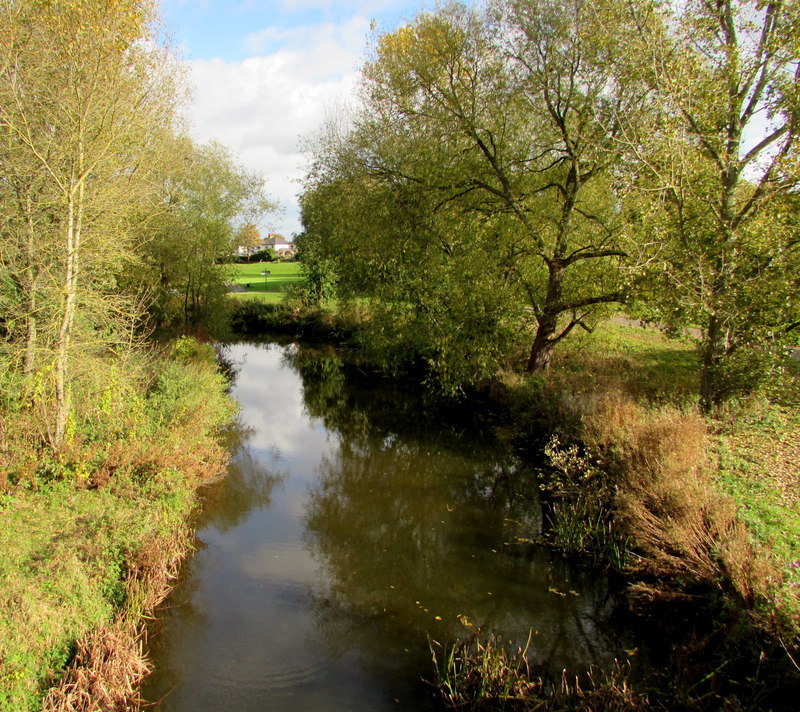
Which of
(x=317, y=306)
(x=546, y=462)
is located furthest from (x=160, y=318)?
(x=546, y=462)

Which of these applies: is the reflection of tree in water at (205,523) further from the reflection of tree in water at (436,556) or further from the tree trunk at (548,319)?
the tree trunk at (548,319)

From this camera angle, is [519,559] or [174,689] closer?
[174,689]

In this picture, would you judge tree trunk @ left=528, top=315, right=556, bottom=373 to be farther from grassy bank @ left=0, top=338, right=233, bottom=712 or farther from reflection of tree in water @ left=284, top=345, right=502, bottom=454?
grassy bank @ left=0, top=338, right=233, bottom=712

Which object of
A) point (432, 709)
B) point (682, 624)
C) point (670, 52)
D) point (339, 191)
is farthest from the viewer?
point (339, 191)

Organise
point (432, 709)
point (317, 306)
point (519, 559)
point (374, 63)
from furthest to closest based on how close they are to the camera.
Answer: point (317, 306), point (374, 63), point (519, 559), point (432, 709)

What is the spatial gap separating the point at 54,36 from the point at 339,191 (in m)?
10.3

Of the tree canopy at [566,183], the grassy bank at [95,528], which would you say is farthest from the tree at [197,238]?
the grassy bank at [95,528]

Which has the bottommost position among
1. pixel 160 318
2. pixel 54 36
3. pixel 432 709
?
pixel 432 709

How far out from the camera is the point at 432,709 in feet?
19.8

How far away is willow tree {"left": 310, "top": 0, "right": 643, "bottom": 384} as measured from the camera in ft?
46.9

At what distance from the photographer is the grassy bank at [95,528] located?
560 centimetres

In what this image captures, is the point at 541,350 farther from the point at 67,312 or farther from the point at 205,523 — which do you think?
the point at 67,312

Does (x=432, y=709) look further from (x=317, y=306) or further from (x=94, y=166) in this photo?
(x=317, y=306)

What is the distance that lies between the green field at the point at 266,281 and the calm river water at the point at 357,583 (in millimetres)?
19033
